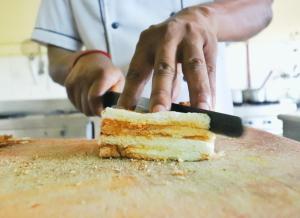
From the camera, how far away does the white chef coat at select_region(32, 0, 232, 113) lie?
1.14m

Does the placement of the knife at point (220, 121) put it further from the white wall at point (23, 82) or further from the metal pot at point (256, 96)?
the white wall at point (23, 82)

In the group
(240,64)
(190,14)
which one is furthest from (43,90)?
(190,14)

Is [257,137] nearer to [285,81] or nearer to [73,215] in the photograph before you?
[73,215]

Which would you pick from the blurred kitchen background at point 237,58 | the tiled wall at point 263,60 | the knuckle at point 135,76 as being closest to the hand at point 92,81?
the knuckle at point 135,76

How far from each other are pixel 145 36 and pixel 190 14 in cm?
11

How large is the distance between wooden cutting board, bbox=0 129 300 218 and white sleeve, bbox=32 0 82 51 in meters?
0.58

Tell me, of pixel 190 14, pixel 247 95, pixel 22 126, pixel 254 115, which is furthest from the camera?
pixel 247 95

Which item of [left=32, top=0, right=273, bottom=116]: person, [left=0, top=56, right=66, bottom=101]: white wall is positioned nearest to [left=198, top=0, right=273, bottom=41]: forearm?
[left=32, top=0, right=273, bottom=116]: person

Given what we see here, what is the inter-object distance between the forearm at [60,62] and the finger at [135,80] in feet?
1.12

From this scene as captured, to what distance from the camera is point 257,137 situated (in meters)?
0.83

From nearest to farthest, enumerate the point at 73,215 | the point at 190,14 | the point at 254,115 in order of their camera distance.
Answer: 1. the point at 73,215
2. the point at 190,14
3. the point at 254,115

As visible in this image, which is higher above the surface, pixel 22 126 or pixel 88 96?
pixel 88 96

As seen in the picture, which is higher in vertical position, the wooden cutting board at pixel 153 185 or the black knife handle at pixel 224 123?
the black knife handle at pixel 224 123

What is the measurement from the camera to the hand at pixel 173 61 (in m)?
0.68
